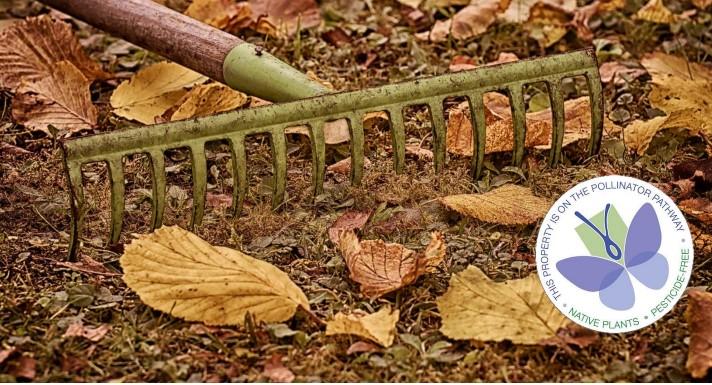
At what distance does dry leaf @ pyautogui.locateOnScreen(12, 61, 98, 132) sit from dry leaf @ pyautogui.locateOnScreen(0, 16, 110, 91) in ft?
0.36

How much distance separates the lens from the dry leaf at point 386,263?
2.10 metres

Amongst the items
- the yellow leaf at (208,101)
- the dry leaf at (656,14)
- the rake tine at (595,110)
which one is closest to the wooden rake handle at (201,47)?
the yellow leaf at (208,101)

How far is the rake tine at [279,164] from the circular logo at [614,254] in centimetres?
54

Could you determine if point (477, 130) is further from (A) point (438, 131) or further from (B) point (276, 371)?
(B) point (276, 371)

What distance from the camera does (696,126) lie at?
104 inches

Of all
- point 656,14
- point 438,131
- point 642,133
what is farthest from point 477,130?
point 656,14

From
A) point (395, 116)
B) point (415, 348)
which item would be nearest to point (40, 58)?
point (395, 116)

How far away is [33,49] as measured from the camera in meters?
2.97

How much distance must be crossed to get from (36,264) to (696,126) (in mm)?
1510

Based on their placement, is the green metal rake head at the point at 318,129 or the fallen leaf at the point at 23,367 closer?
the fallen leaf at the point at 23,367

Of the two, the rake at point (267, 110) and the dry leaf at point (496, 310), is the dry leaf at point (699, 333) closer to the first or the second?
the dry leaf at point (496, 310)

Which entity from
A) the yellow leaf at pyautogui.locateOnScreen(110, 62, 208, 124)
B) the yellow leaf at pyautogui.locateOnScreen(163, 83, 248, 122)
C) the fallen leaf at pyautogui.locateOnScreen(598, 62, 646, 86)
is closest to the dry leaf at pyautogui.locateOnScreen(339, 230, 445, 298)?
the yellow leaf at pyautogui.locateOnScreen(163, 83, 248, 122)

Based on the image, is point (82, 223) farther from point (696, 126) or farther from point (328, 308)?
point (696, 126)

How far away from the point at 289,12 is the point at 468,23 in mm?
547
